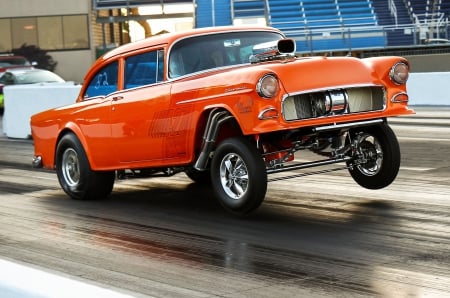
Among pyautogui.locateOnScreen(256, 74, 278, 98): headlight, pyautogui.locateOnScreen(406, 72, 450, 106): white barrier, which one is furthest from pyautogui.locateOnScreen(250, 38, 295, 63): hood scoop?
pyautogui.locateOnScreen(406, 72, 450, 106): white barrier

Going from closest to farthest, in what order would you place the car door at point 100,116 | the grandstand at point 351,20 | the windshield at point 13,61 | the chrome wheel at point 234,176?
1. the chrome wheel at point 234,176
2. the car door at point 100,116
3. the grandstand at point 351,20
4. the windshield at point 13,61

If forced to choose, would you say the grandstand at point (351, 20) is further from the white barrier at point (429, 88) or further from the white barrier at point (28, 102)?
the white barrier at point (28, 102)

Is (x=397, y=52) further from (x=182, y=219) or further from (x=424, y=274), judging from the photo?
(x=424, y=274)

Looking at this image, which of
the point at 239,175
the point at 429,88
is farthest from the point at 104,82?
the point at 429,88

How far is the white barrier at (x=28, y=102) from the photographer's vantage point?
1946cm

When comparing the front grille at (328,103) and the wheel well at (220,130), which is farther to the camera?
the wheel well at (220,130)

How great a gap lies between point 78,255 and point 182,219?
1692 mm

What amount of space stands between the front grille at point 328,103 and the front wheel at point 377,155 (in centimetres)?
50

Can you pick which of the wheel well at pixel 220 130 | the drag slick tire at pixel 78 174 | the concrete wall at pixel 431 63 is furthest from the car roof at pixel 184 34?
the concrete wall at pixel 431 63

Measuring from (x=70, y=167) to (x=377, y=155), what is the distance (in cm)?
349

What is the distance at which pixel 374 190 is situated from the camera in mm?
9391

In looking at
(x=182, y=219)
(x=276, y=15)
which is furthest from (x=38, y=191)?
(x=276, y=15)

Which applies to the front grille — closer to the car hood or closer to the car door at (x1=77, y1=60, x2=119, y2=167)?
the car hood

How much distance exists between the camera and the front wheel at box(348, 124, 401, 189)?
8.54 m
